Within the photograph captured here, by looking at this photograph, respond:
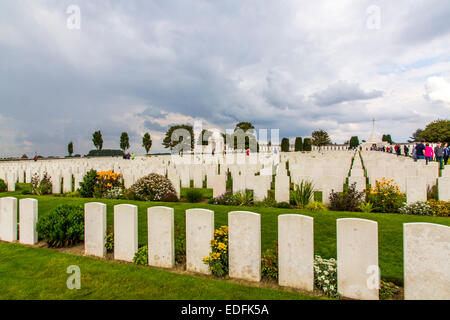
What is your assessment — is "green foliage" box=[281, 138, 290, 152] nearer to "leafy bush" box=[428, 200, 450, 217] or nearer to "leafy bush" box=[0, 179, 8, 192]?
"leafy bush" box=[428, 200, 450, 217]

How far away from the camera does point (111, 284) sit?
379 centimetres

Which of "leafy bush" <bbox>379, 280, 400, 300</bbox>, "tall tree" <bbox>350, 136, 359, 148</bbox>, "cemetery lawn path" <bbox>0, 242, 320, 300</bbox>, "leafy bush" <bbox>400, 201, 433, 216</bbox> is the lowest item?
"cemetery lawn path" <bbox>0, 242, 320, 300</bbox>

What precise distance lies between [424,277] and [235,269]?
2.48m

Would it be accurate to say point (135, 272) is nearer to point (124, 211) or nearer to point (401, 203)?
point (124, 211)

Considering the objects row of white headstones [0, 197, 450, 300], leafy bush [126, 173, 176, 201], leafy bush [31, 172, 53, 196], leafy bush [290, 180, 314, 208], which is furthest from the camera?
leafy bush [31, 172, 53, 196]

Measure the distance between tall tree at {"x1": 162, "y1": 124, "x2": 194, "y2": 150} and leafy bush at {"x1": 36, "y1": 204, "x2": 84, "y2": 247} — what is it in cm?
5972

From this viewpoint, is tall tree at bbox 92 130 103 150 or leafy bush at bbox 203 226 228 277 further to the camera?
tall tree at bbox 92 130 103 150

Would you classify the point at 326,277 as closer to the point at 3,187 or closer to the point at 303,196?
the point at 303,196

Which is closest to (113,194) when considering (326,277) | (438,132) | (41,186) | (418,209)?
(41,186)

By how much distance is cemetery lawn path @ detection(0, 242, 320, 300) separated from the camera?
3457mm

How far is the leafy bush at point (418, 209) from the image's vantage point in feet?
→ 23.5

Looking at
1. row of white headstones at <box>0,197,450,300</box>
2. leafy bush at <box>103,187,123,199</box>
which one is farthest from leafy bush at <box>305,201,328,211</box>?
leafy bush at <box>103,187,123,199</box>

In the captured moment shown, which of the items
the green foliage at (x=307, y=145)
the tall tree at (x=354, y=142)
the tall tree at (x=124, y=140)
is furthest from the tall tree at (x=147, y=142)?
the tall tree at (x=354, y=142)
